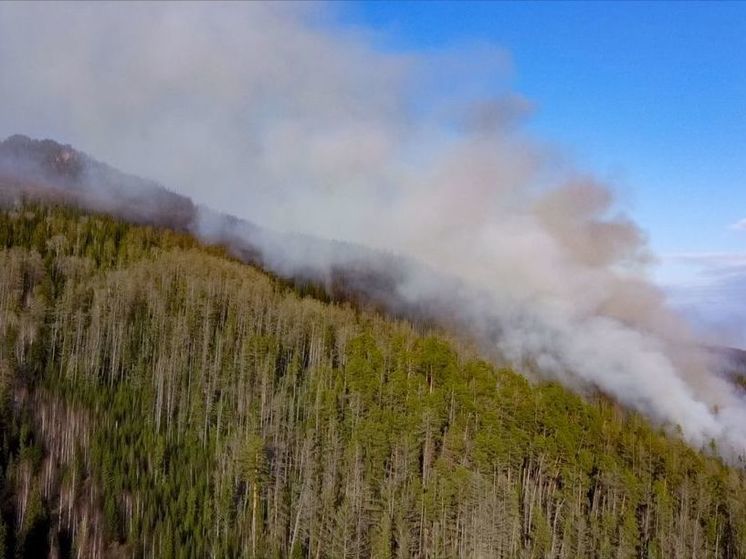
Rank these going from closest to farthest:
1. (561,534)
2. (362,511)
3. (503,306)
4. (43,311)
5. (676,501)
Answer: (362,511) < (561,534) < (676,501) < (43,311) < (503,306)

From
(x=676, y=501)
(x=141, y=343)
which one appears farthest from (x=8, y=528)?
(x=676, y=501)

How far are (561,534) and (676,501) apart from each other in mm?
16242

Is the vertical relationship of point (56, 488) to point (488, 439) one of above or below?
below

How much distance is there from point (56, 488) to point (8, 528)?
25.5ft

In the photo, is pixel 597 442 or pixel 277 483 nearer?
pixel 277 483

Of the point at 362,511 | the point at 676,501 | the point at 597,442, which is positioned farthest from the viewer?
the point at 597,442

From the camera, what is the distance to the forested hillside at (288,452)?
57.2m

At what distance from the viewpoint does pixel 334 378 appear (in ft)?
290

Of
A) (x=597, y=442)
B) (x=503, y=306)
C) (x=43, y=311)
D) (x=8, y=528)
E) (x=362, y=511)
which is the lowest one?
(x=8, y=528)

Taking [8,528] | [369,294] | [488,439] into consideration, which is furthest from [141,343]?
[369,294]

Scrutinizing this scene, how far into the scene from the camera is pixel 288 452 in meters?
69.9

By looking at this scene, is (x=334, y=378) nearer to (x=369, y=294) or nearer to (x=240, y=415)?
(x=240, y=415)

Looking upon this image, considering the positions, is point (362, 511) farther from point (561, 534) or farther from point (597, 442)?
point (597, 442)

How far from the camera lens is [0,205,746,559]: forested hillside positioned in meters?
57.2
